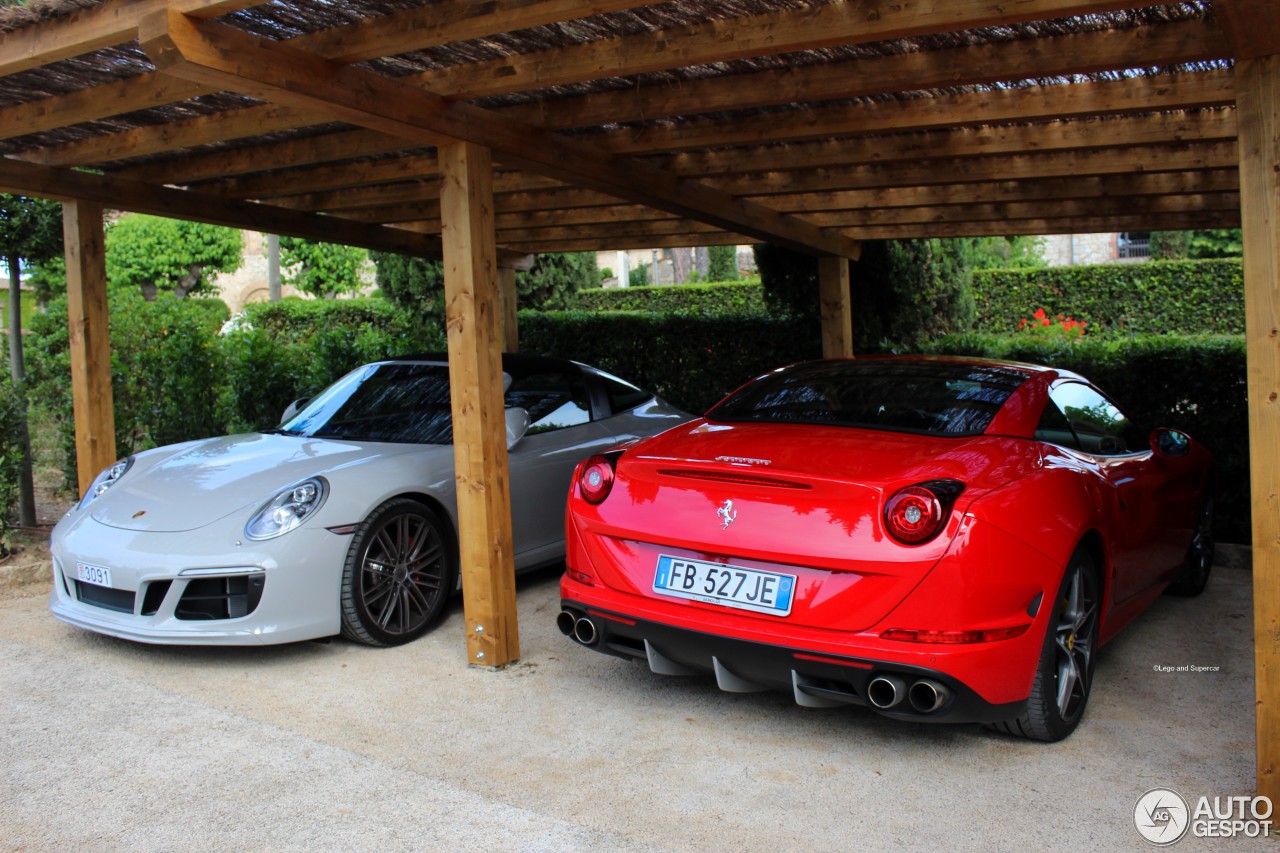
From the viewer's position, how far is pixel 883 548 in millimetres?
3332

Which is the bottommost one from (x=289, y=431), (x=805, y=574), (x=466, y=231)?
(x=805, y=574)

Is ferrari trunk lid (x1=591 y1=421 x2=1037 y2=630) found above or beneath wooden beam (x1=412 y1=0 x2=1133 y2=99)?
beneath

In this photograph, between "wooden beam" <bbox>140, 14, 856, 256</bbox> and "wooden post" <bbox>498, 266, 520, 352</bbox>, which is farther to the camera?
"wooden post" <bbox>498, 266, 520, 352</bbox>

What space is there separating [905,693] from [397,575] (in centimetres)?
262

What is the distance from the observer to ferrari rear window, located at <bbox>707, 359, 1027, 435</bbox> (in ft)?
13.4

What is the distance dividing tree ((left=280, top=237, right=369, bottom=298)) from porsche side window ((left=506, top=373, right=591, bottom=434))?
24350mm

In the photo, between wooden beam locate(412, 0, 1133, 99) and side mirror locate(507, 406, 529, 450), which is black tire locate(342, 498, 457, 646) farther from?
wooden beam locate(412, 0, 1133, 99)

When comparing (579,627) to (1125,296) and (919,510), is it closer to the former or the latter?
(919,510)

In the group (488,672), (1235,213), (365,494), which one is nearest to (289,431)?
(365,494)

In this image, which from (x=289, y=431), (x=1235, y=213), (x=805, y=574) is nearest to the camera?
(x=805, y=574)

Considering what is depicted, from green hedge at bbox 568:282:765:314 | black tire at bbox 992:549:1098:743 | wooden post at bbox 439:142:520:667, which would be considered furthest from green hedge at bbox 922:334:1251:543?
green hedge at bbox 568:282:765:314

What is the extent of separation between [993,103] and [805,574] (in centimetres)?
270

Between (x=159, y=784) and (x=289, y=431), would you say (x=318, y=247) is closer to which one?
(x=289, y=431)

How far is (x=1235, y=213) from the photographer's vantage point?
7.48 meters
